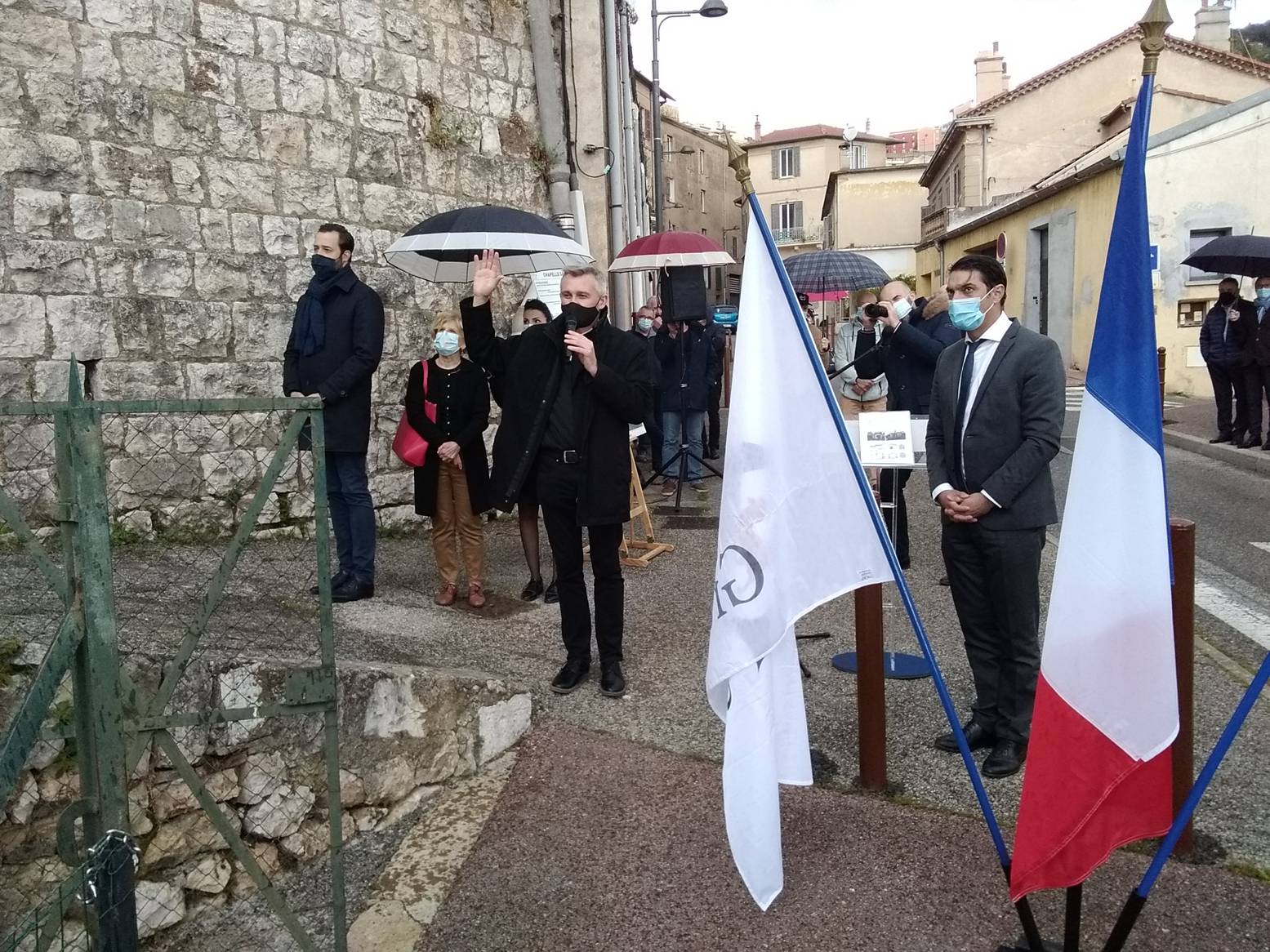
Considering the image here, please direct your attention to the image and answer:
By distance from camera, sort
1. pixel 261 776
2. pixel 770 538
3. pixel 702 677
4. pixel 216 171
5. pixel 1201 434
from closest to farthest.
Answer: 1. pixel 770 538
2. pixel 261 776
3. pixel 702 677
4. pixel 216 171
5. pixel 1201 434

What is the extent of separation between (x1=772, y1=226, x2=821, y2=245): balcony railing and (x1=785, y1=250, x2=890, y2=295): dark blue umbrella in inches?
2062

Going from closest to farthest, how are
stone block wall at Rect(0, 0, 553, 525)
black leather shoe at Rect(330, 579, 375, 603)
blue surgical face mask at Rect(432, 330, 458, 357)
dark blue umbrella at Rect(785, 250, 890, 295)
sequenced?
blue surgical face mask at Rect(432, 330, 458, 357), black leather shoe at Rect(330, 579, 375, 603), stone block wall at Rect(0, 0, 553, 525), dark blue umbrella at Rect(785, 250, 890, 295)

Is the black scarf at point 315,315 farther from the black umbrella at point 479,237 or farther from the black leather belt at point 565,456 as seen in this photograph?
the black leather belt at point 565,456

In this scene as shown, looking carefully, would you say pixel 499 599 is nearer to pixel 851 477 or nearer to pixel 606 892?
pixel 606 892

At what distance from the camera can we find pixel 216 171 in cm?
694

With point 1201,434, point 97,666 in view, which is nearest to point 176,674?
point 97,666

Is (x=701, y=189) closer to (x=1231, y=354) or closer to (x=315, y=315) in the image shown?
(x=1231, y=354)

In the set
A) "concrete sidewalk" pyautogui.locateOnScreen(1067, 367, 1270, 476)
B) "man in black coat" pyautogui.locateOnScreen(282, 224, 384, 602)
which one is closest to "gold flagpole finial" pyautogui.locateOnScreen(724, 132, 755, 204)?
"man in black coat" pyautogui.locateOnScreen(282, 224, 384, 602)

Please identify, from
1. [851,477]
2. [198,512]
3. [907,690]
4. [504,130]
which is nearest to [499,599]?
[198,512]

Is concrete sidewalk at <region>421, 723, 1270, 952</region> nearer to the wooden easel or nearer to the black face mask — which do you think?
the black face mask

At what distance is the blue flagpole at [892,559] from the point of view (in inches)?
106

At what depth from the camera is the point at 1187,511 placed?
9.03m

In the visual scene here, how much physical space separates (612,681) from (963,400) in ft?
6.40

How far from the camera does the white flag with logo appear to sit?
9.66ft
